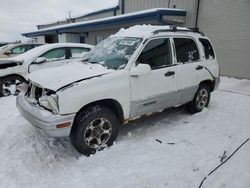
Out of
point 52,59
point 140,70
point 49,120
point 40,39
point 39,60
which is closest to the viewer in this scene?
point 49,120

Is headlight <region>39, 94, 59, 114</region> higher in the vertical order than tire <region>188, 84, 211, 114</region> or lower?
higher

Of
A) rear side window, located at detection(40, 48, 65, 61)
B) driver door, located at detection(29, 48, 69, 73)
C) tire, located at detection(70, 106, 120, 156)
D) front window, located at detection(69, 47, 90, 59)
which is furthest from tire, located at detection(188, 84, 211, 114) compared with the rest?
rear side window, located at detection(40, 48, 65, 61)

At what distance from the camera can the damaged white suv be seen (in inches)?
143

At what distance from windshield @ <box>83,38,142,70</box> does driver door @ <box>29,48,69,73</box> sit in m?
3.06

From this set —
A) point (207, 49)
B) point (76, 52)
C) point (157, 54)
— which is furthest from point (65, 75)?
point (76, 52)

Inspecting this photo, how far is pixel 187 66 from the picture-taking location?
521 centimetres

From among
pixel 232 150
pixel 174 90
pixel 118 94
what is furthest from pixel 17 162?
pixel 232 150

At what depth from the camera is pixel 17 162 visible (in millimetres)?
3740

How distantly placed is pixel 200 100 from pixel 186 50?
4.37ft

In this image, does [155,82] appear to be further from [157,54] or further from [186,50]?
[186,50]

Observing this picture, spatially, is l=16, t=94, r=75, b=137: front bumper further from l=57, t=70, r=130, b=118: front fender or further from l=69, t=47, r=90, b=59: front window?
l=69, t=47, r=90, b=59: front window

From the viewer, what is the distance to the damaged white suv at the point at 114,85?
363cm

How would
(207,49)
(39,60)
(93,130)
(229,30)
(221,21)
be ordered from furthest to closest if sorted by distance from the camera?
1. (221,21)
2. (229,30)
3. (39,60)
4. (207,49)
5. (93,130)

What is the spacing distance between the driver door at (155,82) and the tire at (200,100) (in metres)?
0.91
